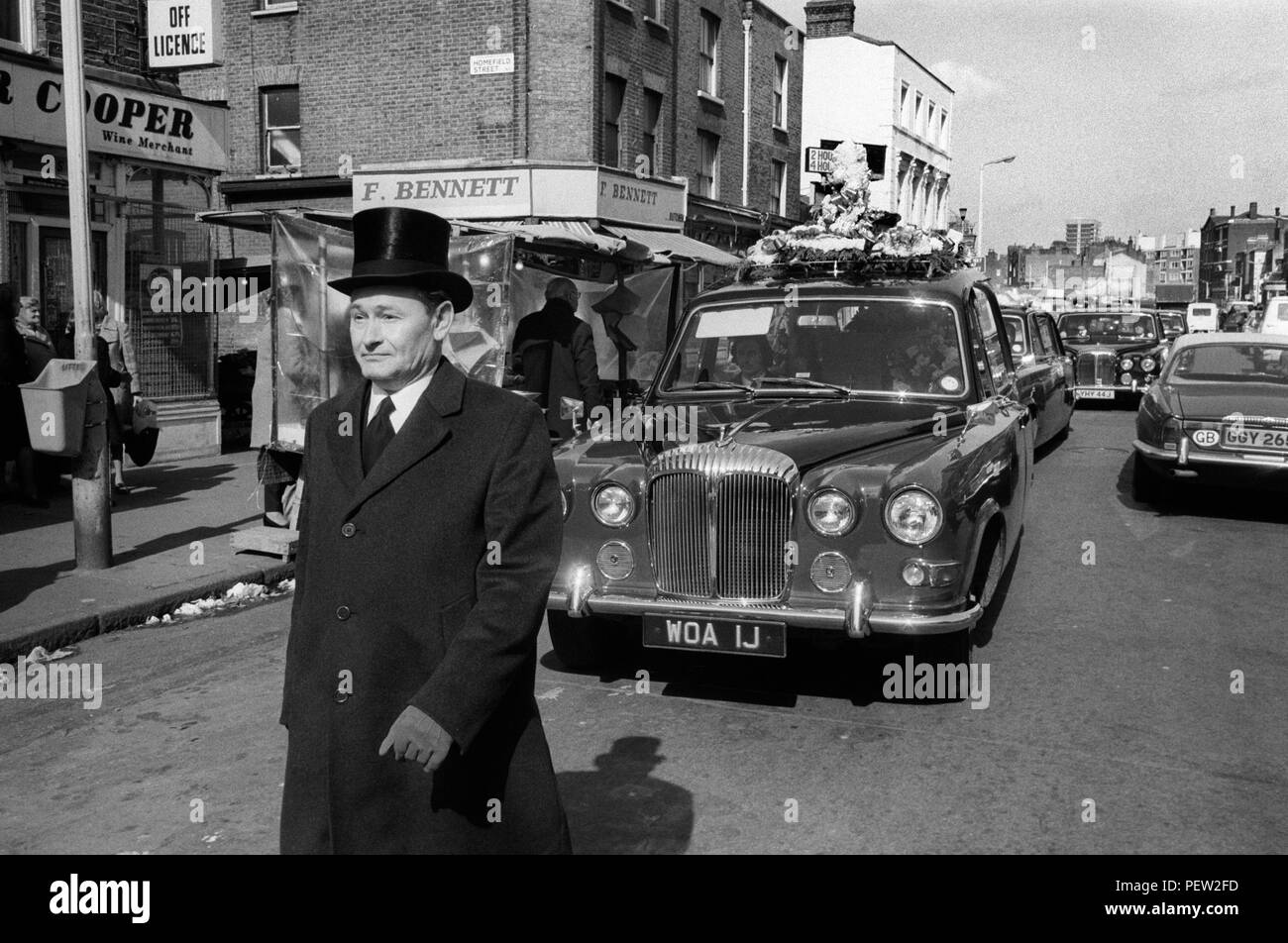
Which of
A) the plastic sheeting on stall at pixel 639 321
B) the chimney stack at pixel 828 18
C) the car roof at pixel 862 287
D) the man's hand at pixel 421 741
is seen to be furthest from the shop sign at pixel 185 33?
the chimney stack at pixel 828 18

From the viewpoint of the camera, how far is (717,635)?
5.48m

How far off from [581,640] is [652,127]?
65.0ft

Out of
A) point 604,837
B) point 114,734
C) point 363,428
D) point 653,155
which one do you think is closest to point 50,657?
point 114,734

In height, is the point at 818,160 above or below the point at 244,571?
above

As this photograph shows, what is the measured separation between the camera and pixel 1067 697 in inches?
231

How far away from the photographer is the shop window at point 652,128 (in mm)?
24188

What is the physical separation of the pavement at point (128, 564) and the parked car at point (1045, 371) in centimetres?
789

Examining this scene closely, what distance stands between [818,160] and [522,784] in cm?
696

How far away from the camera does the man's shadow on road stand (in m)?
4.20

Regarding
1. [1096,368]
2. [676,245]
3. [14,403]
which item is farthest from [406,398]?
[1096,368]

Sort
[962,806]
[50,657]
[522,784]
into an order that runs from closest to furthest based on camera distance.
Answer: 1. [522,784]
2. [962,806]
3. [50,657]

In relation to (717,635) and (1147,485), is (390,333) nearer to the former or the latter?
(717,635)

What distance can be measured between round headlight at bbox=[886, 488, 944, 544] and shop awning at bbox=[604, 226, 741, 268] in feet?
38.7
